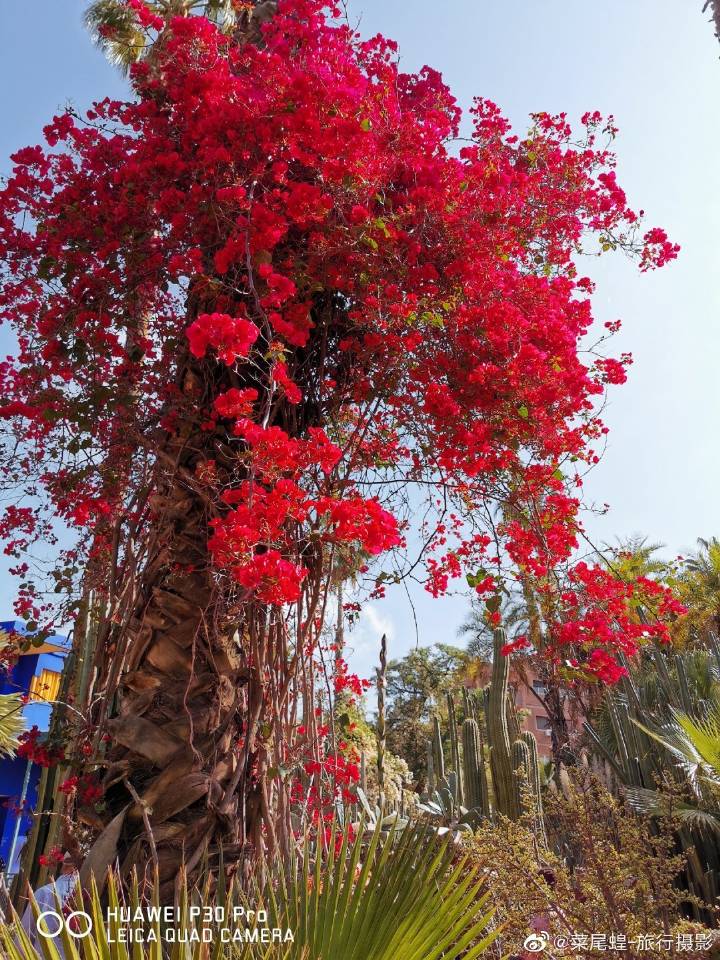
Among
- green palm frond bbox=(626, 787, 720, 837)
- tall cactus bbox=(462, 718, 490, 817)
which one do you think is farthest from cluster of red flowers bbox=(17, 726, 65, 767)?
tall cactus bbox=(462, 718, 490, 817)

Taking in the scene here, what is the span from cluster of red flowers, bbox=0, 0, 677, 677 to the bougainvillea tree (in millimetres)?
15

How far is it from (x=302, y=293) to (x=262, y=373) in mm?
417

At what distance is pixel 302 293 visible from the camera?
3.14 metres

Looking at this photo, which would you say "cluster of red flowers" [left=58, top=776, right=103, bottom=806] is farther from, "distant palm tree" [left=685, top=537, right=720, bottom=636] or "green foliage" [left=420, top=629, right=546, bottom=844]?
"distant palm tree" [left=685, top=537, right=720, bottom=636]

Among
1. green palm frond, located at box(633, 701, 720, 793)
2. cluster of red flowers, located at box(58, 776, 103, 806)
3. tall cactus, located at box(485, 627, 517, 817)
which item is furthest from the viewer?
tall cactus, located at box(485, 627, 517, 817)

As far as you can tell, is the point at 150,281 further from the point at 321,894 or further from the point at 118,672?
the point at 321,894

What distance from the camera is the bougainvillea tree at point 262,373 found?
8.71 ft

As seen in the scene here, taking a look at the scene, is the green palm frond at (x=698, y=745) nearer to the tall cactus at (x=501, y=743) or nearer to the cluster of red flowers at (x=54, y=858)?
the tall cactus at (x=501, y=743)

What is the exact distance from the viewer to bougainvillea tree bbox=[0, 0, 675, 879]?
2.66 metres

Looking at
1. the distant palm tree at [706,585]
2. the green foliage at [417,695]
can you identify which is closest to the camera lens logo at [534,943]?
the distant palm tree at [706,585]

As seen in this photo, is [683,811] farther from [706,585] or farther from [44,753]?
[706,585]

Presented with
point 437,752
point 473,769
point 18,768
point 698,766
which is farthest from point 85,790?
point 18,768

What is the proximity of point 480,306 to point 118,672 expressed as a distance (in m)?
2.30

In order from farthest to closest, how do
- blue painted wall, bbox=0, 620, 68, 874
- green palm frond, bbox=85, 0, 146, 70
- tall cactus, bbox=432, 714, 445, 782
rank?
tall cactus, bbox=432, 714, 445, 782, blue painted wall, bbox=0, 620, 68, 874, green palm frond, bbox=85, 0, 146, 70
